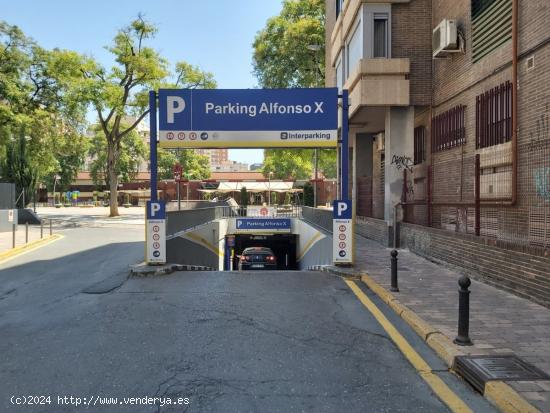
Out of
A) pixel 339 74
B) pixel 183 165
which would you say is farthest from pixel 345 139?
pixel 183 165

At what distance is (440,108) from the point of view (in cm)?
1481

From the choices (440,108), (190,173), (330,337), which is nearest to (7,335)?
(330,337)

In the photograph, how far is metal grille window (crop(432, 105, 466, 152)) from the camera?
13367mm

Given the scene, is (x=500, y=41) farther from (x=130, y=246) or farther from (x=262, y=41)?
(x=262, y=41)

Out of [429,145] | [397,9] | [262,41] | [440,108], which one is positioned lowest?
[429,145]

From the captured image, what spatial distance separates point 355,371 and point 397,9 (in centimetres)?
1400

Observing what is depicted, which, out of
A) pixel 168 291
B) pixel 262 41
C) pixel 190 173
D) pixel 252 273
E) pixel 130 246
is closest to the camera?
pixel 168 291

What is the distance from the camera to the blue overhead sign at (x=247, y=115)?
1163cm

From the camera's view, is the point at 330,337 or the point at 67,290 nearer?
the point at 330,337

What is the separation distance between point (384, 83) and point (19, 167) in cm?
2616

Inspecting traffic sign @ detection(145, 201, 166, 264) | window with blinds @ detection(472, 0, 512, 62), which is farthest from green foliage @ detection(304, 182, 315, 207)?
traffic sign @ detection(145, 201, 166, 264)

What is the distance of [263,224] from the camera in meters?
30.0

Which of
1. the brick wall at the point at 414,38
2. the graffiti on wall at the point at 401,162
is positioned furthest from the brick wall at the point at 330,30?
the graffiti on wall at the point at 401,162

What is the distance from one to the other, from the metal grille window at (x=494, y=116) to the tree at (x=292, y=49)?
21795mm
